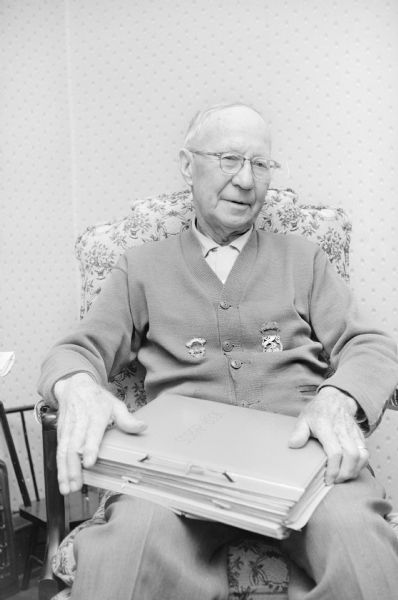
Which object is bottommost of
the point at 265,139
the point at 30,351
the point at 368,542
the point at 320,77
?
the point at 30,351

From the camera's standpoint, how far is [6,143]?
2227 millimetres

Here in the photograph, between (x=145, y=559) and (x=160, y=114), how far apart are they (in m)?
1.64

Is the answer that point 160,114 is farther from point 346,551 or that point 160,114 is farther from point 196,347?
point 346,551

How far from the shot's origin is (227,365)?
142 centimetres

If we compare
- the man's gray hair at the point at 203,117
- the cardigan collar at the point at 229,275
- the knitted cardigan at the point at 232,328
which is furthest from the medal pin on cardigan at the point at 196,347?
the man's gray hair at the point at 203,117

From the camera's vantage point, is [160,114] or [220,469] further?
[160,114]

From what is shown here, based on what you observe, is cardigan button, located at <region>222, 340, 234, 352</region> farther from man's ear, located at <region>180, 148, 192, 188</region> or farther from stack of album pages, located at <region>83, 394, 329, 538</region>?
man's ear, located at <region>180, 148, 192, 188</region>

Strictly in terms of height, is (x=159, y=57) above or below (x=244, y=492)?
above

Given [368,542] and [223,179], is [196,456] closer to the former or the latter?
[368,542]

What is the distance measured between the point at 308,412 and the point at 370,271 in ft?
3.46

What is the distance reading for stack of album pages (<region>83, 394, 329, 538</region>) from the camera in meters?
0.96

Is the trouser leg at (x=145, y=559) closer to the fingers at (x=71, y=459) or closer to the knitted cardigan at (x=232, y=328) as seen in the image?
the fingers at (x=71, y=459)

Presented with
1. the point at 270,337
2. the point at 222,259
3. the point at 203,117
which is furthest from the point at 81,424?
the point at 203,117

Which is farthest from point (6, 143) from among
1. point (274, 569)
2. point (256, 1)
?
point (274, 569)
